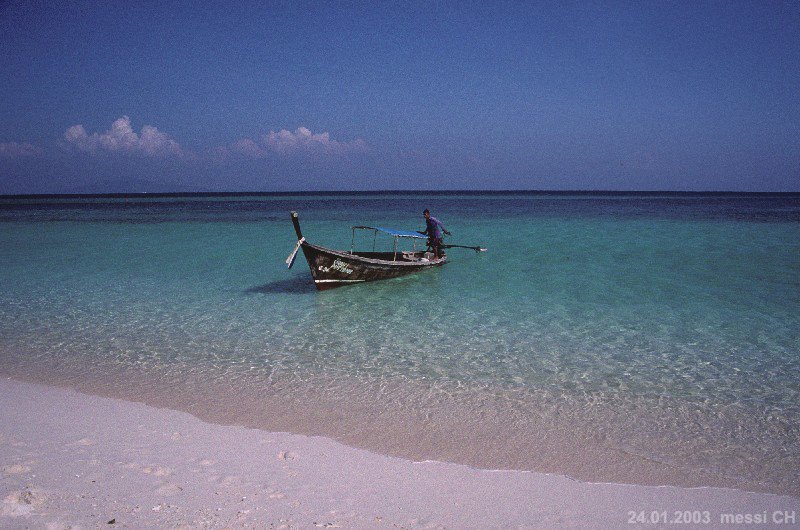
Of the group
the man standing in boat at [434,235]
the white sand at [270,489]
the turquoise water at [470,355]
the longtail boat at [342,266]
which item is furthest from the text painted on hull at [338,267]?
the white sand at [270,489]

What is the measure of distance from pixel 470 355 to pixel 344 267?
229 inches

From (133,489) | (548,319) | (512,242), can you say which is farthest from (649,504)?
(512,242)

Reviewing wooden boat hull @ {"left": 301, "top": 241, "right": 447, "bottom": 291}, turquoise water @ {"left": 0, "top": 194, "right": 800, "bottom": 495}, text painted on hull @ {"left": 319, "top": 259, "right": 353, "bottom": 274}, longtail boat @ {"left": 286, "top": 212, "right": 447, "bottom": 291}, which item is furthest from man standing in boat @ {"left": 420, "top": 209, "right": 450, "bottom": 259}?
text painted on hull @ {"left": 319, "top": 259, "right": 353, "bottom": 274}

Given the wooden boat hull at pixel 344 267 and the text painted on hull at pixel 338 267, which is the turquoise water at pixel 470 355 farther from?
the text painted on hull at pixel 338 267

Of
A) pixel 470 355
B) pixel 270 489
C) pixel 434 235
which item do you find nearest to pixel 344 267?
pixel 434 235

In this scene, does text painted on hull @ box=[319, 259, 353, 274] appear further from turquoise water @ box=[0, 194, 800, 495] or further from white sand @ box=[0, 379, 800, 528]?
white sand @ box=[0, 379, 800, 528]

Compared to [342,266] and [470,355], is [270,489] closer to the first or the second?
[470,355]

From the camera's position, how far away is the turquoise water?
5316 millimetres

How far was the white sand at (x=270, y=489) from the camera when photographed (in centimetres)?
374

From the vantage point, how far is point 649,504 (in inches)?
163

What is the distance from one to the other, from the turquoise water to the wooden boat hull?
0.34 meters

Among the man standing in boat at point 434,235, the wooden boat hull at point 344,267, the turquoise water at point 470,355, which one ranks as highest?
the man standing in boat at point 434,235

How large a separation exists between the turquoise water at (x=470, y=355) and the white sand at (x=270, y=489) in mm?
359

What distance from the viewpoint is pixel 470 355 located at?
8102 millimetres
